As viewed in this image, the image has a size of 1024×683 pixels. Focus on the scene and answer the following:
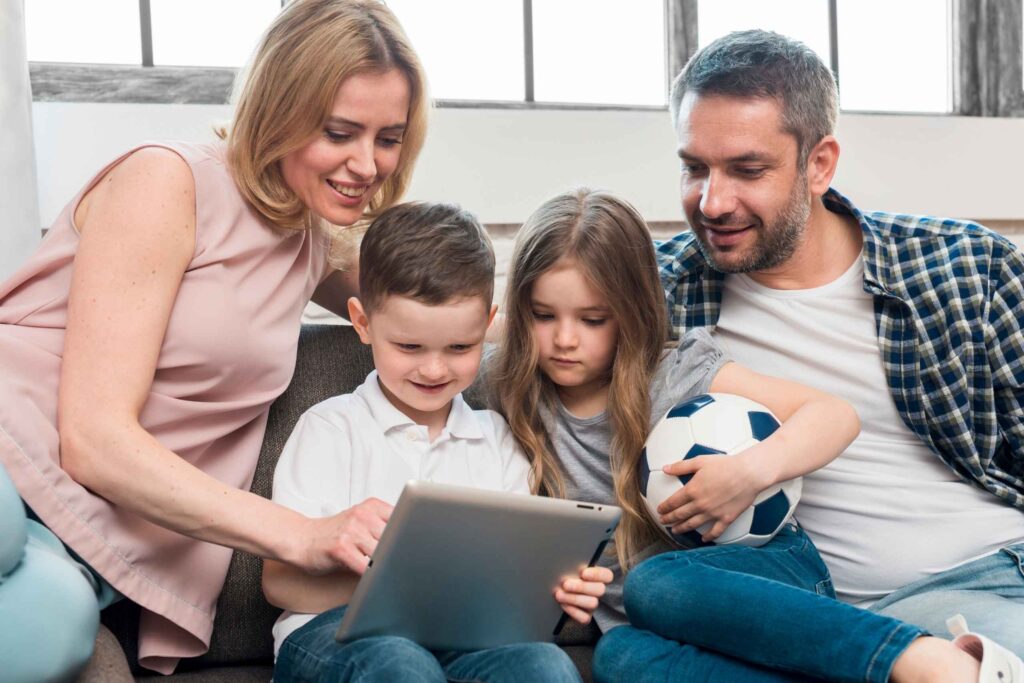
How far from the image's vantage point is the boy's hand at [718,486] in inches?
63.4

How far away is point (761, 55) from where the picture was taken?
194 cm

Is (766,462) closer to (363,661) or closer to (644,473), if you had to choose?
(644,473)

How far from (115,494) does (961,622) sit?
1107 millimetres

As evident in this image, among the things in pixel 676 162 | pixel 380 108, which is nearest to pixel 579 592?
pixel 380 108

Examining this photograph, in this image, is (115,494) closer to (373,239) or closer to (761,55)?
(373,239)

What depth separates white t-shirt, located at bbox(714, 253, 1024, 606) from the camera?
1824mm

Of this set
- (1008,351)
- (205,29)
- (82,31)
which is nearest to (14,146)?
(82,31)

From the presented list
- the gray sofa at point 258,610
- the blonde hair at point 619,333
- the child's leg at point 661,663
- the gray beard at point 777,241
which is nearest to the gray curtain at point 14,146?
the gray sofa at point 258,610

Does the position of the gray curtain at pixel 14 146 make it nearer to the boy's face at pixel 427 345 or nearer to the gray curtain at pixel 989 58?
the boy's face at pixel 427 345

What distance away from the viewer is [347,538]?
138 centimetres

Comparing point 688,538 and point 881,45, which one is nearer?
point 688,538

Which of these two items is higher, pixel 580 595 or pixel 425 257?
pixel 425 257

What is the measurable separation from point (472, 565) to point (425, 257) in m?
0.48

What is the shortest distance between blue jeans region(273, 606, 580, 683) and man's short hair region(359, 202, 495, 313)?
458mm
